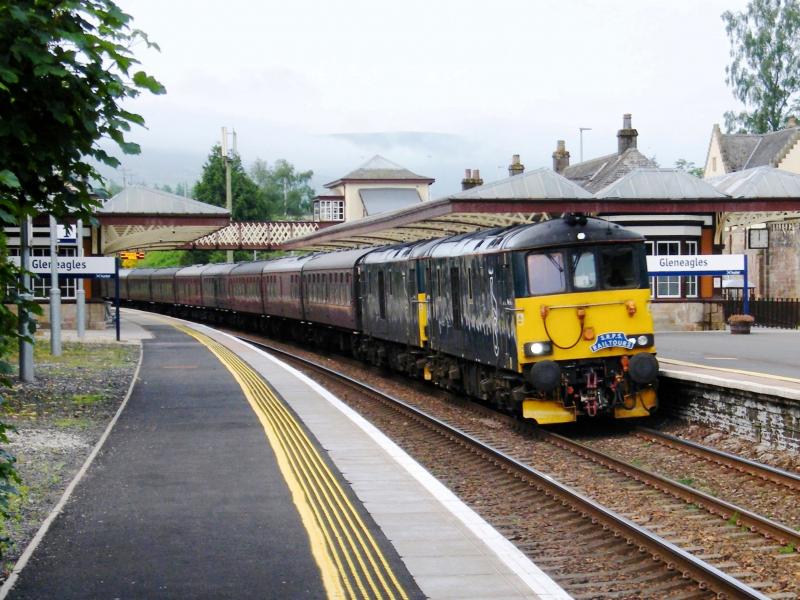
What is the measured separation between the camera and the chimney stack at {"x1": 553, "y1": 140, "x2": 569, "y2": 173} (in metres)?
71.8

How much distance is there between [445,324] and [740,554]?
11027 millimetres

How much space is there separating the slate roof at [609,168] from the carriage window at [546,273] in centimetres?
3829

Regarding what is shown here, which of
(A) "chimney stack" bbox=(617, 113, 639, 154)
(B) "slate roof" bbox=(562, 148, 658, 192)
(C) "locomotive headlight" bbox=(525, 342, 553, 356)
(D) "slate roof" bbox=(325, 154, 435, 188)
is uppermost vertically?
(D) "slate roof" bbox=(325, 154, 435, 188)

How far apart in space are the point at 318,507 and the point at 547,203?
23645 mm

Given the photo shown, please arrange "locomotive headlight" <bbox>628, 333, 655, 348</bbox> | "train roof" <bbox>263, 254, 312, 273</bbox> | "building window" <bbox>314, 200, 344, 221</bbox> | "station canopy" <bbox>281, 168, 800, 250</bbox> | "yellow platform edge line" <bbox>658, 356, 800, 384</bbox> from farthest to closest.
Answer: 1. "building window" <bbox>314, 200, 344, 221</bbox>
2. "train roof" <bbox>263, 254, 312, 273</bbox>
3. "station canopy" <bbox>281, 168, 800, 250</bbox>
4. "yellow platform edge line" <bbox>658, 356, 800, 384</bbox>
5. "locomotive headlight" <bbox>628, 333, 655, 348</bbox>

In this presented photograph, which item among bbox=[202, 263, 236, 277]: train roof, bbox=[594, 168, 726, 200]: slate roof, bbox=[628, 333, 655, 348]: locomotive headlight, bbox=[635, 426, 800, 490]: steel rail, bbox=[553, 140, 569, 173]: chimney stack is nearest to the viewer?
bbox=[635, 426, 800, 490]: steel rail

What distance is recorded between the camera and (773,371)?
782 inches

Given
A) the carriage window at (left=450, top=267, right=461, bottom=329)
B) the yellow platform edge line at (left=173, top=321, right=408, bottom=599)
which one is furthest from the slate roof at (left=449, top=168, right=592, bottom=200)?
the yellow platform edge line at (left=173, top=321, right=408, bottom=599)

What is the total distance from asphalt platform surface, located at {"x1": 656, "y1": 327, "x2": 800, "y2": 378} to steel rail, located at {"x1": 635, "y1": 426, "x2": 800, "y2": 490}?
4843 millimetres

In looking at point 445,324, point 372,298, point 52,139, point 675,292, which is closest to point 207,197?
point 675,292

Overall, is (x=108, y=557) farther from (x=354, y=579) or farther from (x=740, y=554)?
(x=740, y=554)

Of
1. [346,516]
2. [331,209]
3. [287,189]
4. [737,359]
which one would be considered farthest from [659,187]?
[287,189]

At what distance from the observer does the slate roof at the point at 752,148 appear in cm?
6269

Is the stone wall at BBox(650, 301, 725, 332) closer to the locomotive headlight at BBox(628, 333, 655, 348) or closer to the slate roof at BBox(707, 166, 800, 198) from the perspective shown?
the slate roof at BBox(707, 166, 800, 198)
